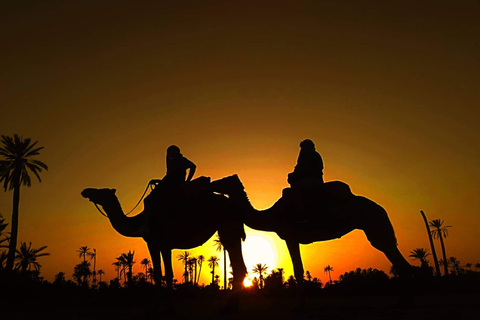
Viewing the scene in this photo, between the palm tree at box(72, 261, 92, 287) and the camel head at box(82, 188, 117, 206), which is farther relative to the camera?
the palm tree at box(72, 261, 92, 287)

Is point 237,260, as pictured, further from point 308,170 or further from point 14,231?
point 14,231

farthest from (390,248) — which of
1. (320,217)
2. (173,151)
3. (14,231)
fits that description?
(14,231)

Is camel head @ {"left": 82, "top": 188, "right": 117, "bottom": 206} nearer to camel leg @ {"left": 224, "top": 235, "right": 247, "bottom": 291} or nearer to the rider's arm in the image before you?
the rider's arm

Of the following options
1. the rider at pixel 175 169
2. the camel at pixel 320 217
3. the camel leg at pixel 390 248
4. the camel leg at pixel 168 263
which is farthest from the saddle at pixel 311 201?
the camel leg at pixel 168 263

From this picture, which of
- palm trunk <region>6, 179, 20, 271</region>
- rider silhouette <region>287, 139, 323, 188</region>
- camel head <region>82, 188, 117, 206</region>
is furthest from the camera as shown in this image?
palm trunk <region>6, 179, 20, 271</region>

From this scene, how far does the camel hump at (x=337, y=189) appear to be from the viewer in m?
8.01

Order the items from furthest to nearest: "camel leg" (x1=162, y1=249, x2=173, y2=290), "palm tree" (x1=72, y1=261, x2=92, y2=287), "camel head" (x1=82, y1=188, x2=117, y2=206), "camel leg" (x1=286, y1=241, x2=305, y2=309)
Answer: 1. "palm tree" (x1=72, y1=261, x2=92, y2=287)
2. "camel head" (x1=82, y1=188, x2=117, y2=206)
3. "camel leg" (x1=162, y1=249, x2=173, y2=290)
4. "camel leg" (x1=286, y1=241, x2=305, y2=309)

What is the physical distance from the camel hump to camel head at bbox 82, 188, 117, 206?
182 inches

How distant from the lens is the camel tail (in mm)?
7875

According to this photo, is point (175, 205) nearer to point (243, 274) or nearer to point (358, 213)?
point (243, 274)

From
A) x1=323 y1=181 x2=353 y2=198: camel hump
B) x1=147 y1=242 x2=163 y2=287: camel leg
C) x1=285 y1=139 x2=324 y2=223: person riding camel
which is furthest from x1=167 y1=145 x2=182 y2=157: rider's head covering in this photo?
x1=323 y1=181 x2=353 y2=198: camel hump

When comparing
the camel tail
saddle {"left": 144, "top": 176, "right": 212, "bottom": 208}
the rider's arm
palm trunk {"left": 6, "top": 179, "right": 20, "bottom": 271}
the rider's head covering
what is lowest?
the camel tail

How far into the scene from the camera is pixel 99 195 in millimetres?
8523

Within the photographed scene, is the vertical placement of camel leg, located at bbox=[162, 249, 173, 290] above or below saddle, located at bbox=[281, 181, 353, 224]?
below
